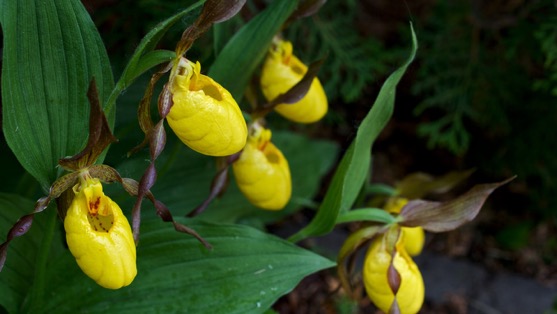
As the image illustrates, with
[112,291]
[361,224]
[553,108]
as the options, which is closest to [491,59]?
[553,108]

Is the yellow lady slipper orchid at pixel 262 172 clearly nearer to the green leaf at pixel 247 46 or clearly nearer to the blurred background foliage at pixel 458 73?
the green leaf at pixel 247 46

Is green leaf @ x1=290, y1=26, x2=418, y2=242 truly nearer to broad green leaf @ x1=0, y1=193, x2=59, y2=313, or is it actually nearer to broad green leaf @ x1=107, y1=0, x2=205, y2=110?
broad green leaf @ x1=107, y1=0, x2=205, y2=110

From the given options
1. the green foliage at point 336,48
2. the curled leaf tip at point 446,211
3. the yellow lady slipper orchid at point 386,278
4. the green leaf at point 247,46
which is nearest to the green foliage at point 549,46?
the green foliage at point 336,48

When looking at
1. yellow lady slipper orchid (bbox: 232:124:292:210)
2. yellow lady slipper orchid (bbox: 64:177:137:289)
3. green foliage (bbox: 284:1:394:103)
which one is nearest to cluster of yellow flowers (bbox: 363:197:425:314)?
yellow lady slipper orchid (bbox: 232:124:292:210)

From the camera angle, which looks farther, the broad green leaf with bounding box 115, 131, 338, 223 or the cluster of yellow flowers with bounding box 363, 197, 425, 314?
the broad green leaf with bounding box 115, 131, 338, 223

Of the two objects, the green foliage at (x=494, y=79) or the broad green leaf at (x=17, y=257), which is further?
the green foliage at (x=494, y=79)

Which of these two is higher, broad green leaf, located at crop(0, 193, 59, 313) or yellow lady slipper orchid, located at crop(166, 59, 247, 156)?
yellow lady slipper orchid, located at crop(166, 59, 247, 156)

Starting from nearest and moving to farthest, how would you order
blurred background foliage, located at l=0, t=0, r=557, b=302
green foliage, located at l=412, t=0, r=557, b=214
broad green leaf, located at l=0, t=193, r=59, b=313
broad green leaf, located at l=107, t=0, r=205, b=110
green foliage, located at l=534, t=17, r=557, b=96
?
broad green leaf, located at l=107, t=0, r=205, b=110, broad green leaf, located at l=0, t=193, r=59, b=313, green foliage, located at l=534, t=17, r=557, b=96, blurred background foliage, located at l=0, t=0, r=557, b=302, green foliage, located at l=412, t=0, r=557, b=214
